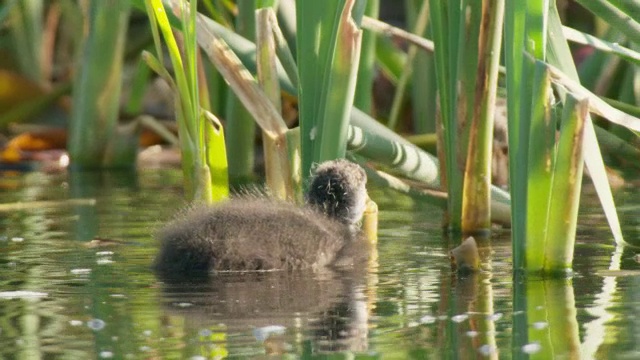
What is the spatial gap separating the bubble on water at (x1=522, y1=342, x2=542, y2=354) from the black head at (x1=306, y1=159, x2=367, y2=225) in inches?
72.3

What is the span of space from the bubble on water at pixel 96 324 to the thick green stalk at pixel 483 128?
2.32 metres

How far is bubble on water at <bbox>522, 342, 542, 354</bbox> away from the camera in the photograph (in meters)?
4.16

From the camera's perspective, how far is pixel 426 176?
23.0 feet

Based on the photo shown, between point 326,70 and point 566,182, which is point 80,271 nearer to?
point 326,70

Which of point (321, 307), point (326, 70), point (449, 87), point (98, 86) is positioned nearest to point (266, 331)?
point (321, 307)

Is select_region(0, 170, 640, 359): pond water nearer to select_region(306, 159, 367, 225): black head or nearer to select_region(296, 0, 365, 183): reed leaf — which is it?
select_region(306, 159, 367, 225): black head

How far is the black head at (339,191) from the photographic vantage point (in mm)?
5941

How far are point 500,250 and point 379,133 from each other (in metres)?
0.81

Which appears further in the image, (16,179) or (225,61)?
(16,179)

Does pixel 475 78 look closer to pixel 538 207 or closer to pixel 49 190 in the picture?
pixel 538 207

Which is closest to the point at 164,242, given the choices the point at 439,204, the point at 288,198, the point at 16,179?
the point at 288,198

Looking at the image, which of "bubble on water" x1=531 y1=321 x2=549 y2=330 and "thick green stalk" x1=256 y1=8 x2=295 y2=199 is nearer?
"bubble on water" x1=531 y1=321 x2=549 y2=330

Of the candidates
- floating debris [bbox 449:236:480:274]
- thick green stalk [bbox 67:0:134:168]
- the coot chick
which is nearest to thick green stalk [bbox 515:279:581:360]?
floating debris [bbox 449:236:480:274]

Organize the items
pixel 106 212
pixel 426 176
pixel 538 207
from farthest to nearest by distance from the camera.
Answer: pixel 106 212 → pixel 426 176 → pixel 538 207
